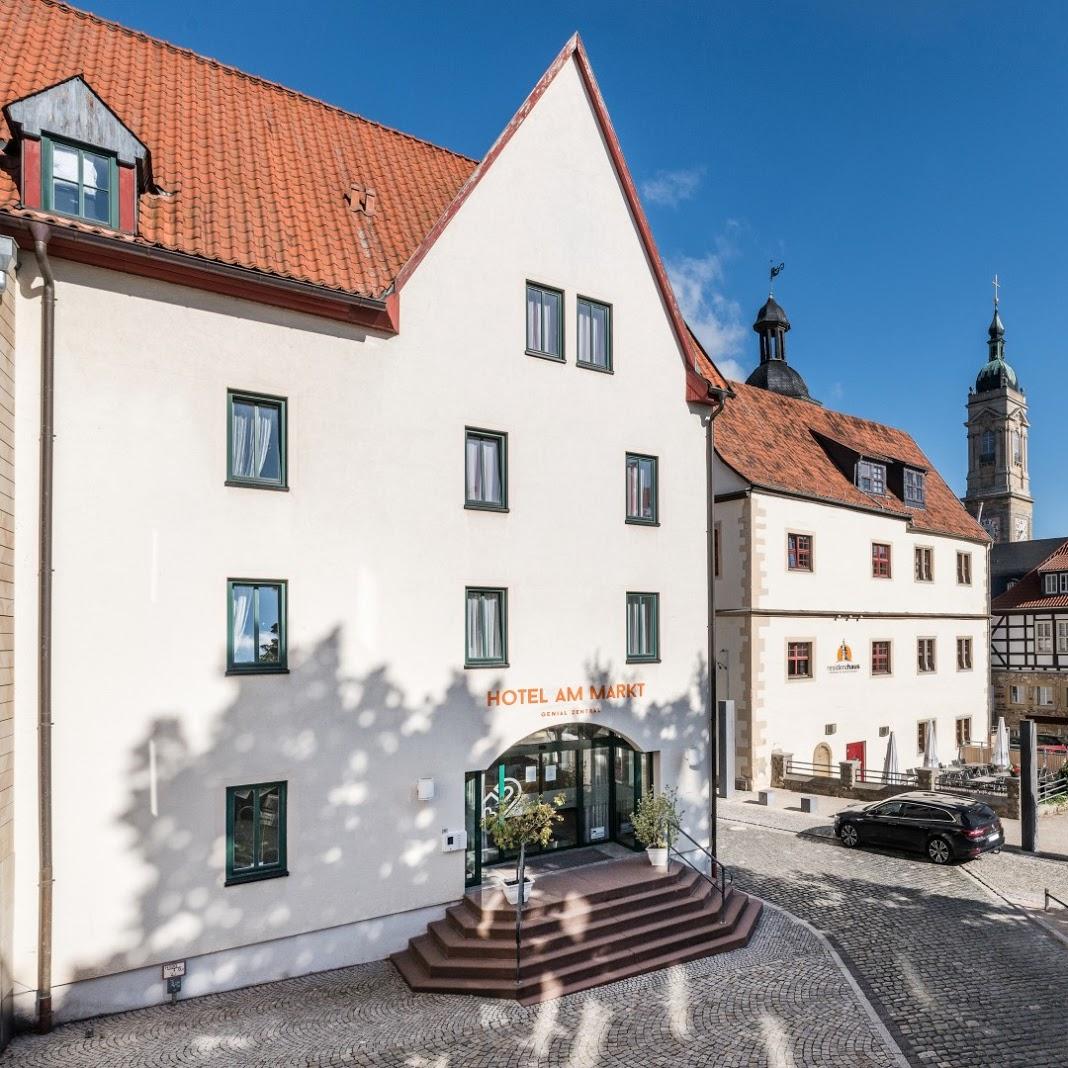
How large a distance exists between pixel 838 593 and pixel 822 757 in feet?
19.2

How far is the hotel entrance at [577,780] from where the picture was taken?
1504 centimetres

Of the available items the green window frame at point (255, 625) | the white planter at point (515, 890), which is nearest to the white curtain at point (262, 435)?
the green window frame at point (255, 625)

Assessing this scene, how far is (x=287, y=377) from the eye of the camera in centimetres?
1246

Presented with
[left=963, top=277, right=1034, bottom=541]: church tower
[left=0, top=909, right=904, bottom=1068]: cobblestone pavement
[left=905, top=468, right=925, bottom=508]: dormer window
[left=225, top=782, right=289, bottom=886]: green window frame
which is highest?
[left=963, top=277, right=1034, bottom=541]: church tower

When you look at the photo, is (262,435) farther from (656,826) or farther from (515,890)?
(656,826)

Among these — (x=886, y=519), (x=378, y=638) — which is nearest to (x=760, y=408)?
(x=886, y=519)

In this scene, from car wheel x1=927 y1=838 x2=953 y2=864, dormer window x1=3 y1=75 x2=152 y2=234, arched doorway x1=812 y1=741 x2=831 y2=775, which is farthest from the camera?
arched doorway x1=812 y1=741 x2=831 y2=775

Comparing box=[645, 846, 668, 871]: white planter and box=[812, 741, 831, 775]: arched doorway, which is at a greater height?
box=[645, 846, 668, 871]: white planter

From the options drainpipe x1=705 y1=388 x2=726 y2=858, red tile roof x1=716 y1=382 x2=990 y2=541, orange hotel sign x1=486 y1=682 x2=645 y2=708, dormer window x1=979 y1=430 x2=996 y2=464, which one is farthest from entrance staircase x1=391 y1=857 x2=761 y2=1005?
dormer window x1=979 y1=430 x2=996 y2=464

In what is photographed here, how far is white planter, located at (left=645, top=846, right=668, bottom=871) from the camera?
1474 centimetres

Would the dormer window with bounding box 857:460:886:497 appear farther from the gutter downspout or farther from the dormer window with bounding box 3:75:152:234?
the gutter downspout

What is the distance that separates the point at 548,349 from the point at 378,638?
20.6 feet

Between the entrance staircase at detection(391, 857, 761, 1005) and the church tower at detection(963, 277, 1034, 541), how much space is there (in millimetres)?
81760

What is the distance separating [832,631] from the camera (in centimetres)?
2894
